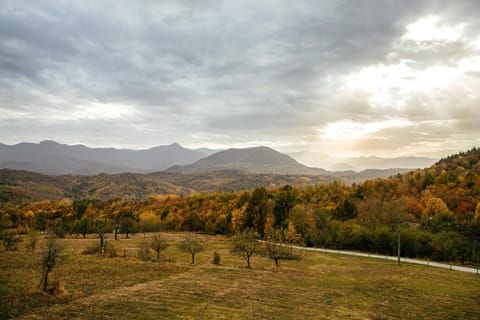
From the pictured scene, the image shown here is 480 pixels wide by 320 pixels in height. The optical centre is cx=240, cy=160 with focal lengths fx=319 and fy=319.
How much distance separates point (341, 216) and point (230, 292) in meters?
88.0

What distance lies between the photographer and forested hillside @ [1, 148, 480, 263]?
71438mm

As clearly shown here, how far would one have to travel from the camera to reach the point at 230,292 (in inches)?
1283

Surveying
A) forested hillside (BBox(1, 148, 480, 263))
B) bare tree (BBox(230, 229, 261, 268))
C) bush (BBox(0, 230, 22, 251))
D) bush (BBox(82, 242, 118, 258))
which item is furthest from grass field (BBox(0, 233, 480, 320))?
forested hillside (BBox(1, 148, 480, 263))

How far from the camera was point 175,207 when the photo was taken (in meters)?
158

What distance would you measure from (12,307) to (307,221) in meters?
81.3

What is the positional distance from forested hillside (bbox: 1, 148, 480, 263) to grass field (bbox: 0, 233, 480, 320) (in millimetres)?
20759

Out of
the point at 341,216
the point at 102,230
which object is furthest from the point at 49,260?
the point at 341,216

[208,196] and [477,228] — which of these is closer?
[477,228]

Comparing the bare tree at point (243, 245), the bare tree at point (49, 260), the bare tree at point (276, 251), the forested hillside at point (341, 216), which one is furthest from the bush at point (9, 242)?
the bare tree at point (276, 251)

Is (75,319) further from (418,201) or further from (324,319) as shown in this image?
(418,201)

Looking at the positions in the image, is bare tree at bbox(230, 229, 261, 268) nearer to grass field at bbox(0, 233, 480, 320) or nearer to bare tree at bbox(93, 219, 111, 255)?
grass field at bbox(0, 233, 480, 320)

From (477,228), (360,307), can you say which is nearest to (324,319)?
(360,307)

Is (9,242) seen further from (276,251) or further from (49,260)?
(276,251)

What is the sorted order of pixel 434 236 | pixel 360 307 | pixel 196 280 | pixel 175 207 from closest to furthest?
1. pixel 360 307
2. pixel 196 280
3. pixel 434 236
4. pixel 175 207
